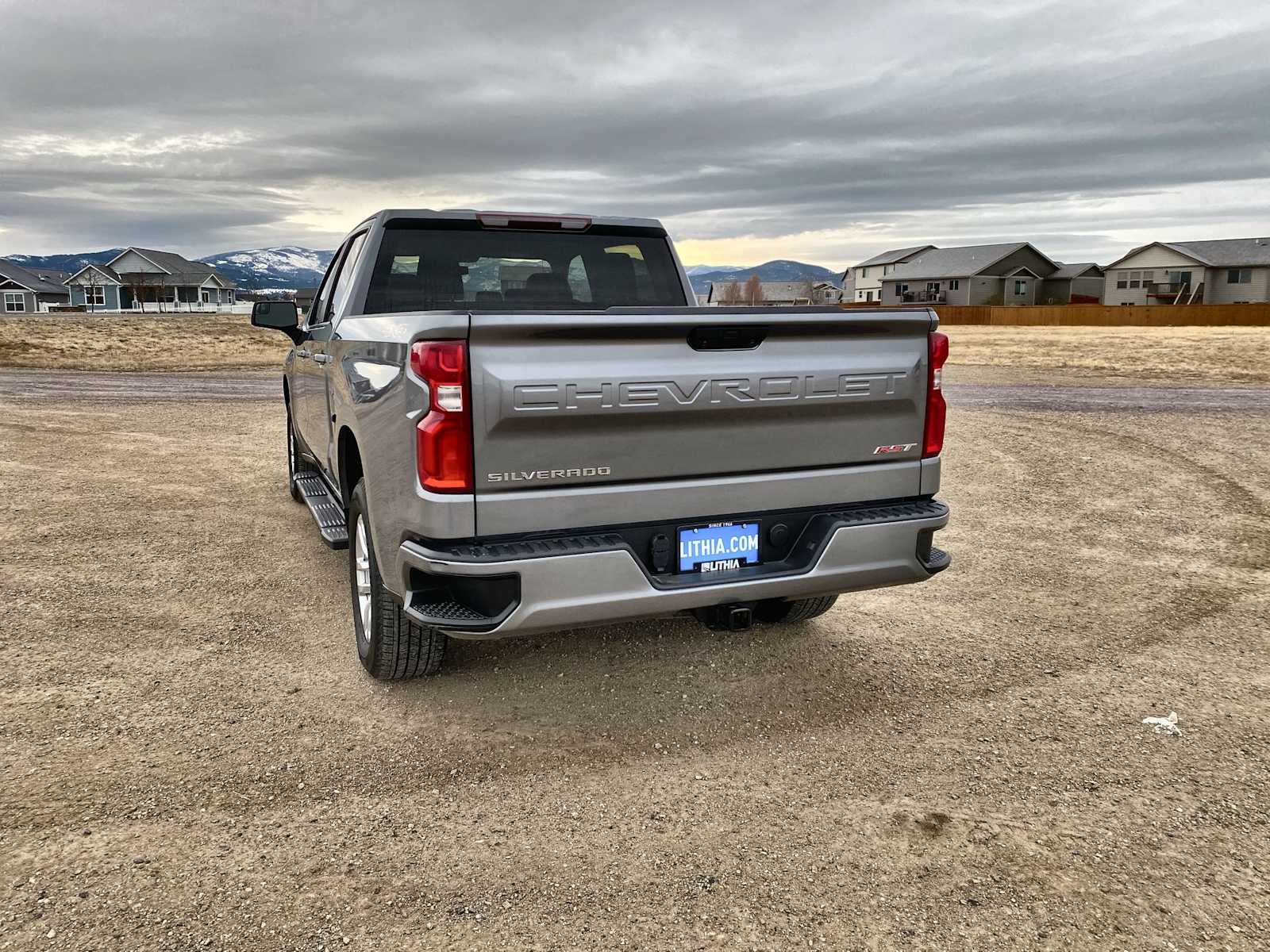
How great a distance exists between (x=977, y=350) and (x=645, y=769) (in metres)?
31.2

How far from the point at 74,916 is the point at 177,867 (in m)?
0.30

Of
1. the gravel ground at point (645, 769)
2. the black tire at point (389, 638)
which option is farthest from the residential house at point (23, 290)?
the black tire at point (389, 638)

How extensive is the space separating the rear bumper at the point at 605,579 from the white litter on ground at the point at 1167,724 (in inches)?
51.3

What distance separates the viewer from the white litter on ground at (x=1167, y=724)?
385 centimetres

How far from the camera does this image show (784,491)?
12.2 ft

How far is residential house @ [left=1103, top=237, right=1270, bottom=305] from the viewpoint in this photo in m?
67.2

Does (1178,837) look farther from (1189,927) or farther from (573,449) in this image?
(573,449)

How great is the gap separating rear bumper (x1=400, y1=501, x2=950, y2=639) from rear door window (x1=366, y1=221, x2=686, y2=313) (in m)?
2.05

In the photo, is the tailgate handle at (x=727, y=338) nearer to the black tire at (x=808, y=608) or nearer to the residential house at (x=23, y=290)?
the black tire at (x=808, y=608)

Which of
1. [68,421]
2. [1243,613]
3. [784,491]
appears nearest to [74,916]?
[784,491]

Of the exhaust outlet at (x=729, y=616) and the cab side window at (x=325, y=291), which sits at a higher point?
the cab side window at (x=325, y=291)

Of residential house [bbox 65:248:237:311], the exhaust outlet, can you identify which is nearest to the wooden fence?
the exhaust outlet

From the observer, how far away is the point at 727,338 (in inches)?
138

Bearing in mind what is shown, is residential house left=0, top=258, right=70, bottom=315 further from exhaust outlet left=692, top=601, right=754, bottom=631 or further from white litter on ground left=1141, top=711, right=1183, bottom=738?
white litter on ground left=1141, top=711, right=1183, bottom=738
